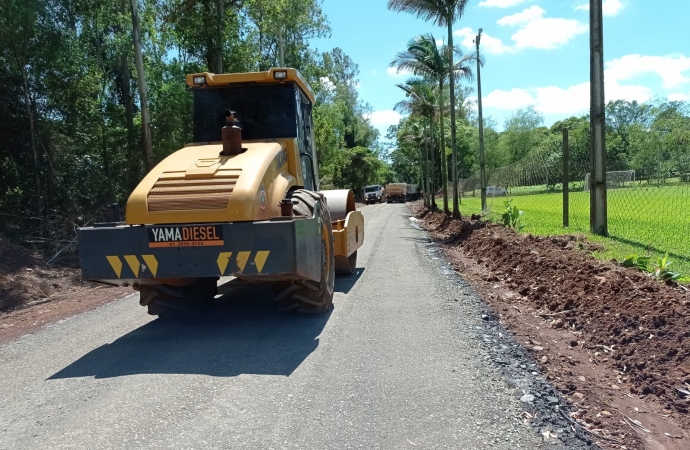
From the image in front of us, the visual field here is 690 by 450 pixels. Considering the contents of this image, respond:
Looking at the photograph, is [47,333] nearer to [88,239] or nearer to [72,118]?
[88,239]

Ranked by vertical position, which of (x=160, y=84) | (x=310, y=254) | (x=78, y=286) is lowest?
(x=78, y=286)

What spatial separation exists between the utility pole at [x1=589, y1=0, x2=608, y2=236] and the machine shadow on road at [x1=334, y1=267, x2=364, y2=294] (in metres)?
5.18

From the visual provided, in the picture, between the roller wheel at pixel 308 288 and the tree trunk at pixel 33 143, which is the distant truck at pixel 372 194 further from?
the roller wheel at pixel 308 288

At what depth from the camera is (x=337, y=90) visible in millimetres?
62438

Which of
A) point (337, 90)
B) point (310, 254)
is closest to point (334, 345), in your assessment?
point (310, 254)

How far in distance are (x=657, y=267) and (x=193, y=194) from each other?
19.1 ft

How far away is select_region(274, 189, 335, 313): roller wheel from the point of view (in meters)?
6.57

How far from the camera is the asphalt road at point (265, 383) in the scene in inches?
148

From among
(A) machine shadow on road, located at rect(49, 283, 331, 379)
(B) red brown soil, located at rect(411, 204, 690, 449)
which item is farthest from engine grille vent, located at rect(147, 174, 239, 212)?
(B) red brown soil, located at rect(411, 204, 690, 449)

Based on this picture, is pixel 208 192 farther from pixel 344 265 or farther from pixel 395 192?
pixel 395 192

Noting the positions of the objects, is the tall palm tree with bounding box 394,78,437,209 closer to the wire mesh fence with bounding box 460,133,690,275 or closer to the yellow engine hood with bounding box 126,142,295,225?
the wire mesh fence with bounding box 460,133,690,275

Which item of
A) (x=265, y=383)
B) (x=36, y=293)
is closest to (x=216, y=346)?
(x=265, y=383)

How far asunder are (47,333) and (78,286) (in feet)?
14.7

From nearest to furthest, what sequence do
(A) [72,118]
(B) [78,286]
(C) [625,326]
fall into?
1. (C) [625,326]
2. (B) [78,286]
3. (A) [72,118]
